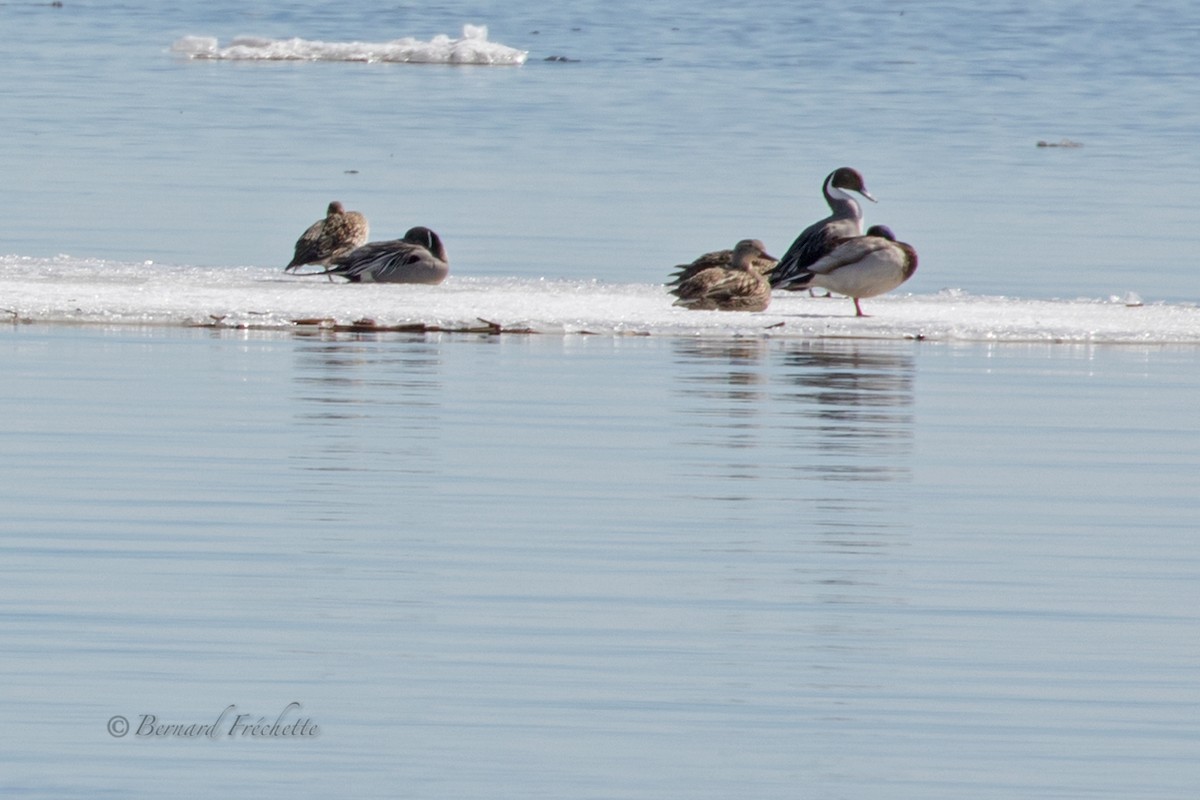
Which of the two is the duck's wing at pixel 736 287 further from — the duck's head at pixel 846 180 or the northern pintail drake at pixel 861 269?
the duck's head at pixel 846 180

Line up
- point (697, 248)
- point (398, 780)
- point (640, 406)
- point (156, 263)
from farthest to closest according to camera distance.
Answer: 1. point (697, 248)
2. point (156, 263)
3. point (640, 406)
4. point (398, 780)

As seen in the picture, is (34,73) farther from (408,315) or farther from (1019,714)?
(1019,714)

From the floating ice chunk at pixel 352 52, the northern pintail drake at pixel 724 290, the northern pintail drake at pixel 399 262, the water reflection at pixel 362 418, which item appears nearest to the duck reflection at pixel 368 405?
the water reflection at pixel 362 418

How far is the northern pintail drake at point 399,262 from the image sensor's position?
53.9 ft

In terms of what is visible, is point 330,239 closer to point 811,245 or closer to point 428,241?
point 428,241

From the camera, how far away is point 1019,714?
22.6ft

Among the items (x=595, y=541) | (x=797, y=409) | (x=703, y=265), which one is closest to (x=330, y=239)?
(x=703, y=265)

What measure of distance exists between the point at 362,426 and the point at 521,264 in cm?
699

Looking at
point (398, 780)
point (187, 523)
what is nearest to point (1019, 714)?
point (398, 780)
